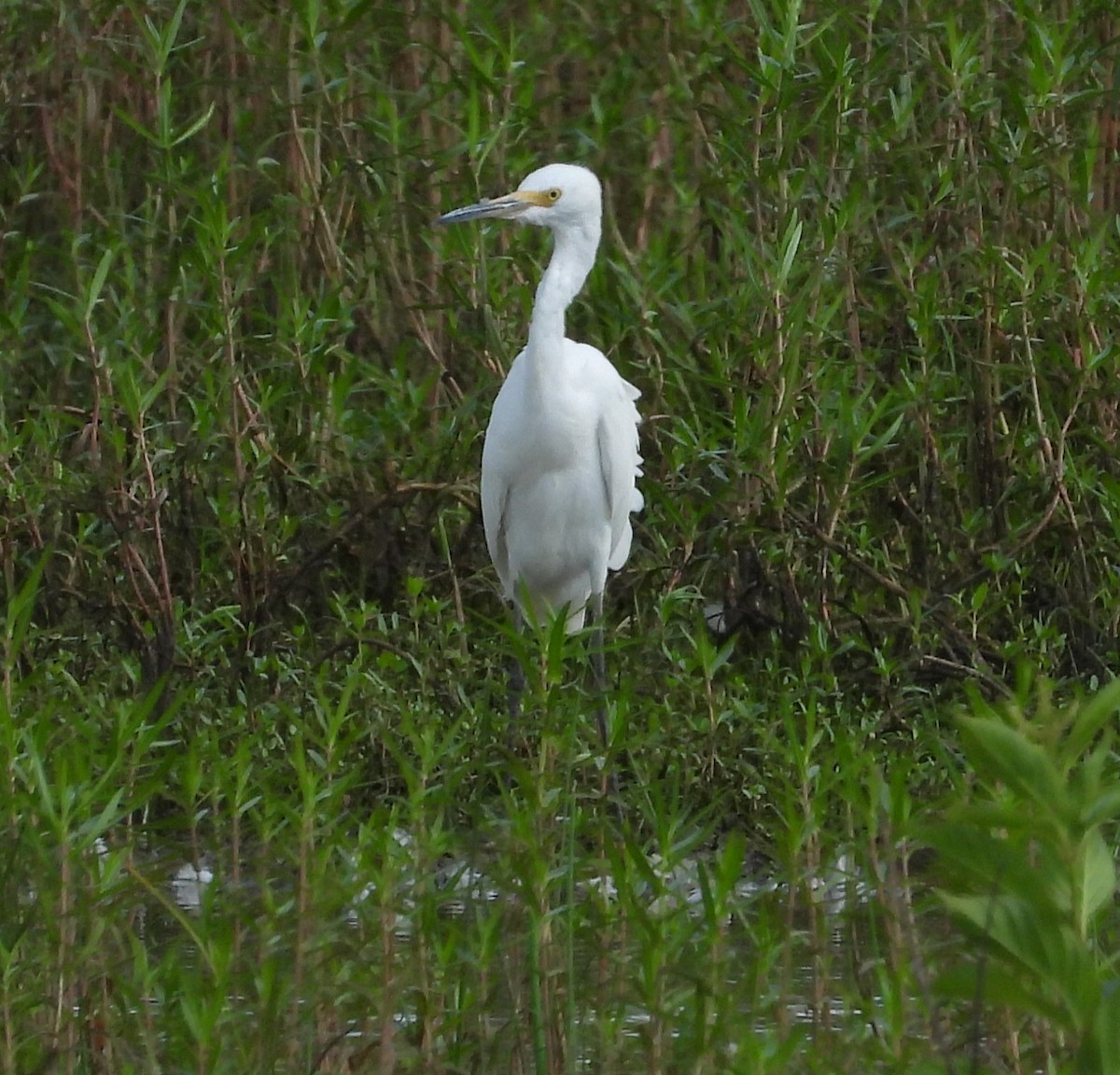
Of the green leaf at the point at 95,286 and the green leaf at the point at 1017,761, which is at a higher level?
the green leaf at the point at 1017,761

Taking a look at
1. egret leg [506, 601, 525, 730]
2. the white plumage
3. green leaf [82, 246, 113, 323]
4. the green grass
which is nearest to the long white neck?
the white plumage

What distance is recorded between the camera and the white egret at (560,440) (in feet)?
14.9

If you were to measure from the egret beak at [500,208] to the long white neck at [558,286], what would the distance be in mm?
88

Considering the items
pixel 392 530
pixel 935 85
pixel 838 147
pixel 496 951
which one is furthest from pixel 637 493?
pixel 496 951

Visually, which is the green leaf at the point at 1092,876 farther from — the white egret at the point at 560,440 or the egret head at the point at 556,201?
the egret head at the point at 556,201

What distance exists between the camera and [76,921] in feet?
8.35

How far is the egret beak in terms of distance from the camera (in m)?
4.34

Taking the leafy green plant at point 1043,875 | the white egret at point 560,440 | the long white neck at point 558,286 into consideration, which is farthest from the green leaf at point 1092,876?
the long white neck at point 558,286

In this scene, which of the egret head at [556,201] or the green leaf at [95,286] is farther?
the egret head at [556,201]

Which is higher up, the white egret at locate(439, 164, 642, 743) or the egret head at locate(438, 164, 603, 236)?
the egret head at locate(438, 164, 603, 236)

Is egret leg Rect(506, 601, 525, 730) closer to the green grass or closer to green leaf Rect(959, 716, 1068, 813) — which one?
the green grass

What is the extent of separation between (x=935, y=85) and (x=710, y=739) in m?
1.92

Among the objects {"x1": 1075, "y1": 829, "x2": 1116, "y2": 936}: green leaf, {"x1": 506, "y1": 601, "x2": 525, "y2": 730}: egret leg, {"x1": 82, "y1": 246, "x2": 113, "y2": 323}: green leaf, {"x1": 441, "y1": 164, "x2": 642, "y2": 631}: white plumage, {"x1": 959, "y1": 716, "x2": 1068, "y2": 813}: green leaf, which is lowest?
{"x1": 506, "y1": 601, "x2": 525, "y2": 730}: egret leg

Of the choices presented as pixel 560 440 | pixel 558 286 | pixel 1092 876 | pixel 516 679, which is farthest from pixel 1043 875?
pixel 516 679
